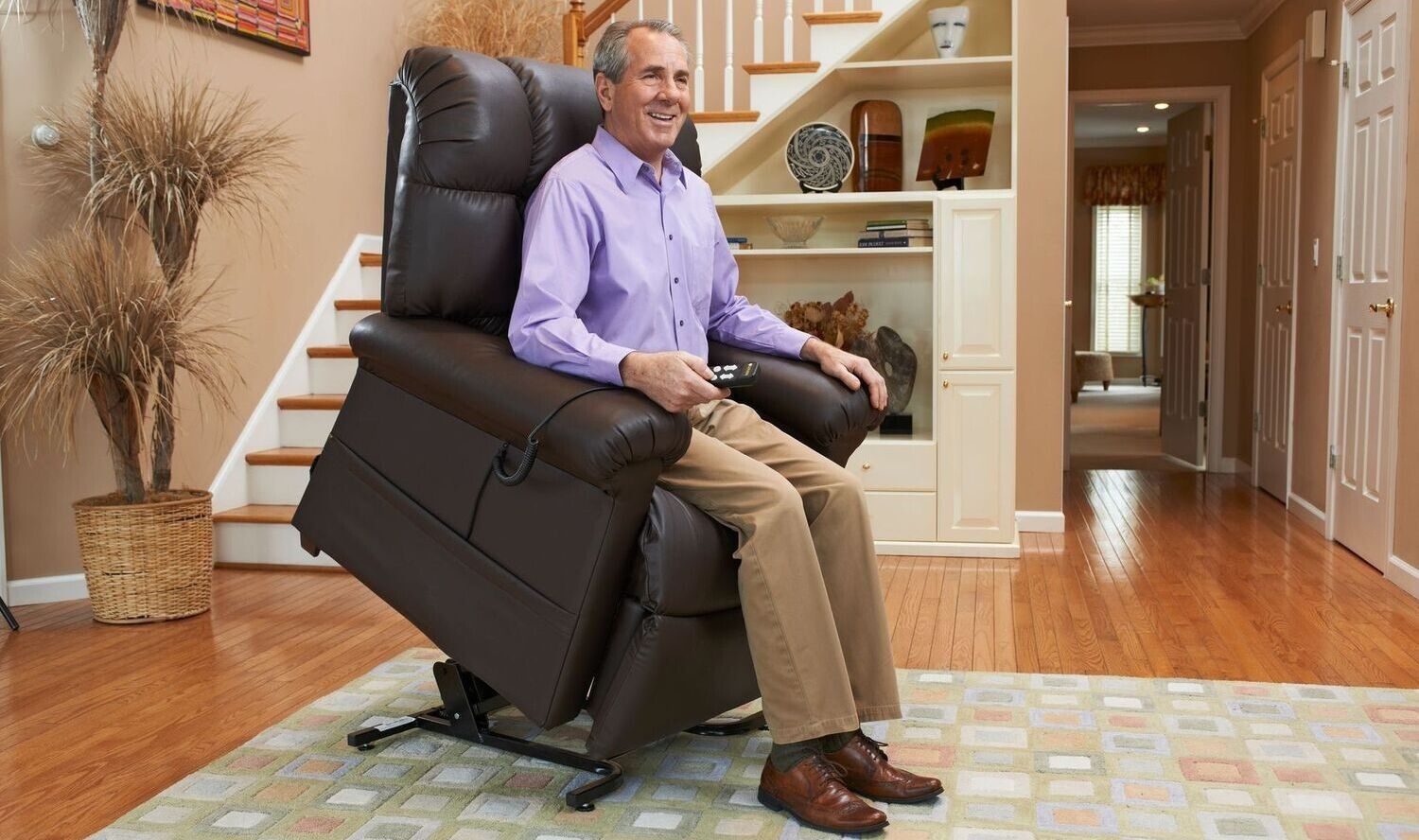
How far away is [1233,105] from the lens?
6.52 meters

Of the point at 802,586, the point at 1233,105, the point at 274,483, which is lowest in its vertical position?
the point at 274,483

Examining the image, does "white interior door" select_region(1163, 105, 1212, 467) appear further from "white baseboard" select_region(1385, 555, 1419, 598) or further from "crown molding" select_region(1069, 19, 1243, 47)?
"white baseboard" select_region(1385, 555, 1419, 598)

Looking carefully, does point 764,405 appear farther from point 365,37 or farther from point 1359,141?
point 365,37

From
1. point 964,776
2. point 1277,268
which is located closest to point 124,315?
point 964,776

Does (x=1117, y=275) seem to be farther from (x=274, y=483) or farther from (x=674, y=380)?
(x=674, y=380)

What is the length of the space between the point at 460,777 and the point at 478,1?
3765 millimetres

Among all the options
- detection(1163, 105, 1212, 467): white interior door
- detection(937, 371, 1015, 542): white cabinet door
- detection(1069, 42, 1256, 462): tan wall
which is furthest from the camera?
detection(1163, 105, 1212, 467): white interior door

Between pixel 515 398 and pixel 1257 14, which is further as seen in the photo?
pixel 1257 14

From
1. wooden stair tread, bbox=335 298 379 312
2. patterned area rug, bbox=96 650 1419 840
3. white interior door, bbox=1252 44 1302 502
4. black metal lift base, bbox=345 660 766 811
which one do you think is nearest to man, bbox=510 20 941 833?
patterned area rug, bbox=96 650 1419 840

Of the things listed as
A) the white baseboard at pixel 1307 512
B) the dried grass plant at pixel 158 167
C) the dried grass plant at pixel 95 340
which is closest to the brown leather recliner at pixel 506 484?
the dried grass plant at pixel 95 340

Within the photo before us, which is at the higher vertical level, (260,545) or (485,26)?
(485,26)

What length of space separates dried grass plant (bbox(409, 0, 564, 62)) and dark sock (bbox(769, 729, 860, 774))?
3789mm

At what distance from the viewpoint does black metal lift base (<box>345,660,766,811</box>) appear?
220 centimetres

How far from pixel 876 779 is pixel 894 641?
1.08 meters
